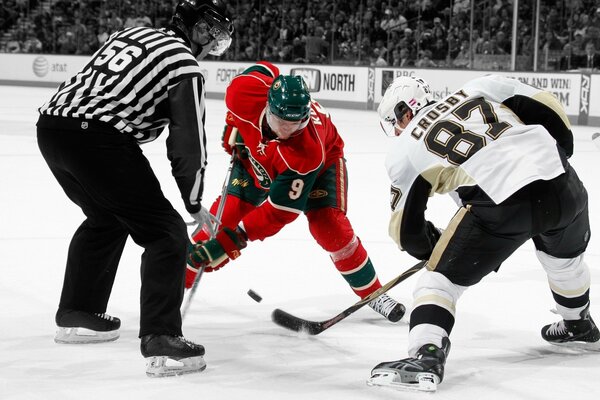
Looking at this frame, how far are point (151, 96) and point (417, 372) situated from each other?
1.16 metres

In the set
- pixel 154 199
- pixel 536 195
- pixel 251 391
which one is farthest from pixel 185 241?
pixel 536 195

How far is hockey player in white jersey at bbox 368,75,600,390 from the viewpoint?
2.75 meters

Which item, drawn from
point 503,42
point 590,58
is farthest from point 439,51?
point 590,58

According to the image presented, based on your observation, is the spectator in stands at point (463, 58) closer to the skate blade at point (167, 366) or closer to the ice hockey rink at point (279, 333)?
the ice hockey rink at point (279, 333)

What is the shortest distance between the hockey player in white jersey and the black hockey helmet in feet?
2.22

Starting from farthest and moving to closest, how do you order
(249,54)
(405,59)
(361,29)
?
(249,54) → (361,29) → (405,59)

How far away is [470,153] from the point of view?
9.06 feet

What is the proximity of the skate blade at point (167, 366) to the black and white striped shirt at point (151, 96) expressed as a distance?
48 centimetres

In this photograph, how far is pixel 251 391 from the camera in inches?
108

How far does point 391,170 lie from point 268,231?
0.87 m

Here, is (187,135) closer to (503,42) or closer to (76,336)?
(76,336)

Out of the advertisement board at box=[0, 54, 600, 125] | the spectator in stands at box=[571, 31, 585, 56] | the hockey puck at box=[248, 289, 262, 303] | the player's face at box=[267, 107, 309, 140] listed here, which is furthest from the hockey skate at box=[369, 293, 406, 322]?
the spectator in stands at box=[571, 31, 585, 56]

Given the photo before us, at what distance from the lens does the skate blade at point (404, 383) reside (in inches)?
105

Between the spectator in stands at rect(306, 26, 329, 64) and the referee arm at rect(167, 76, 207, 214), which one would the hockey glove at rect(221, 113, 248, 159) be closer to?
the referee arm at rect(167, 76, 207, 214)
